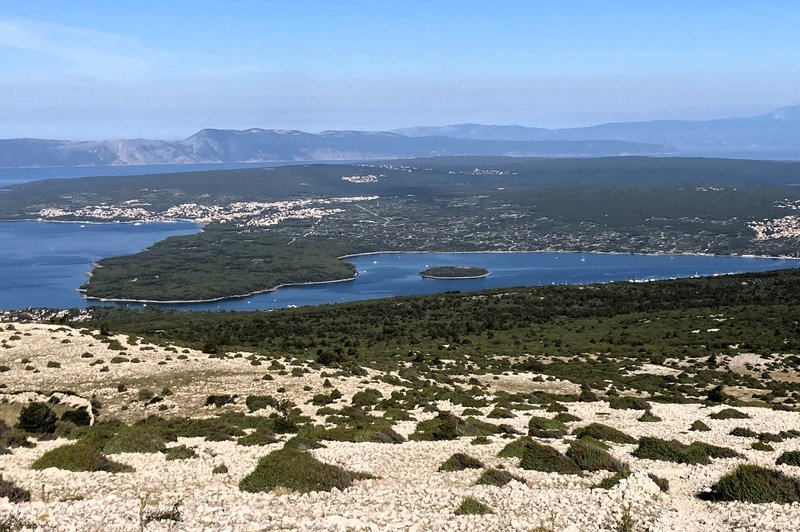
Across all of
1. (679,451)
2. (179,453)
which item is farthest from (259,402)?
(679,451)

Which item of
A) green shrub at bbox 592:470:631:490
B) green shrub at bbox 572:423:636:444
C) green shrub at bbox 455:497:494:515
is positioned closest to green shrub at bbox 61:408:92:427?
green shrub at bbox 455:497:494:515

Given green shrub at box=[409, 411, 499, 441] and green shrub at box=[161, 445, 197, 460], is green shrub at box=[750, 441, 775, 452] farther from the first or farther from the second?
green shrub at box=[161, 445, 197, 460]

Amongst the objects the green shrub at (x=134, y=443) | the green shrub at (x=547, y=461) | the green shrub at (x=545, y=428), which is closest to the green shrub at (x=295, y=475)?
the green shrub at (x=134, y=443)

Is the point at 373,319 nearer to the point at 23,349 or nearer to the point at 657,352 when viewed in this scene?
the point at 657,352

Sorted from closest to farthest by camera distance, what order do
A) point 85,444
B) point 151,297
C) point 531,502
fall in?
point 531,502, point 85,444, point 151,297

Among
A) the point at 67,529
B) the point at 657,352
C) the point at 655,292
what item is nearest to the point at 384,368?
the point at 657,352

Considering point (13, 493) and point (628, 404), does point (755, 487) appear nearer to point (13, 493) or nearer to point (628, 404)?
point (628, 404)
